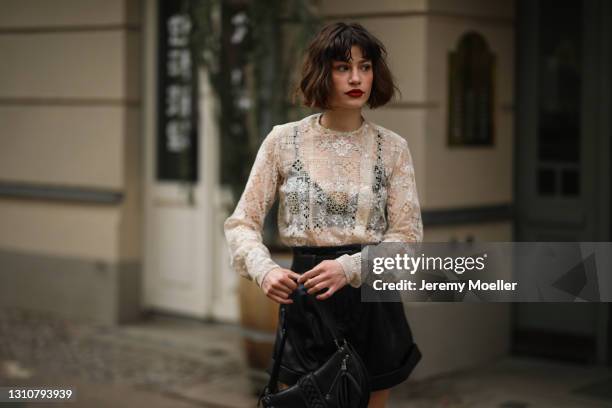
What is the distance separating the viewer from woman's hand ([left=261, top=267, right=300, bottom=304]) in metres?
3.02

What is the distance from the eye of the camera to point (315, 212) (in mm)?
3211

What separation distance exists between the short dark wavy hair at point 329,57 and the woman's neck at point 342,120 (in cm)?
5

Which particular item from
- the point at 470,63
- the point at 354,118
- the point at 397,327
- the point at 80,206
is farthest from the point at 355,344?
the point at 80,206

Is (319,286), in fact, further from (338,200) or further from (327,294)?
(338,200)

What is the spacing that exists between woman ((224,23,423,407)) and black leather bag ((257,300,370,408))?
6.6 inches

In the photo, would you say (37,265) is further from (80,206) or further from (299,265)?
(299,265)

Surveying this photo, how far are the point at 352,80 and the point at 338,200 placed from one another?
37 centimetres

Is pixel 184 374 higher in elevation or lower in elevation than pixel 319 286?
lower

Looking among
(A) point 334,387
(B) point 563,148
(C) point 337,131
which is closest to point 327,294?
(A) point 334,387

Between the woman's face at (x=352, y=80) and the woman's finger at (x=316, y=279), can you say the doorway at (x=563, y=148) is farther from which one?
the woman's finger at (x=316, y=279)

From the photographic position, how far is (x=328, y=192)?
10.5 ft

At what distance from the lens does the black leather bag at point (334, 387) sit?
2.99m

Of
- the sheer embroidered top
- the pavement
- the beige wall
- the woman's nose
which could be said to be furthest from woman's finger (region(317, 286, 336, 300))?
the beige wall

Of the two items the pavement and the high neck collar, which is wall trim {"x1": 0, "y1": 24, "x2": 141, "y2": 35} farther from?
the high neck collar
